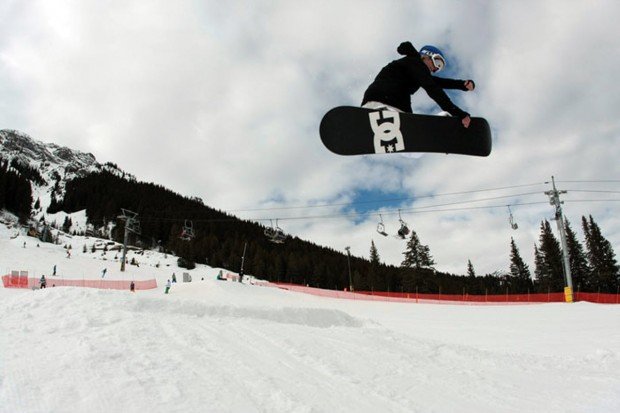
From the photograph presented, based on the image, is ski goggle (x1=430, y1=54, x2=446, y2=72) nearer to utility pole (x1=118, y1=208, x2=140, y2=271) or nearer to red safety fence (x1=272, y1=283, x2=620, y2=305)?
red safety fence (x1=272, y1=283, x2=620, y2=305)

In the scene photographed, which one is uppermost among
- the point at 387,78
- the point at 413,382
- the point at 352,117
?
the point at 387,78

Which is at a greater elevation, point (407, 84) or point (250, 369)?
point (407, 84)

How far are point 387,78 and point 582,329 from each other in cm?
1499

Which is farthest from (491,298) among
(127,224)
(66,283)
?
(127,224)

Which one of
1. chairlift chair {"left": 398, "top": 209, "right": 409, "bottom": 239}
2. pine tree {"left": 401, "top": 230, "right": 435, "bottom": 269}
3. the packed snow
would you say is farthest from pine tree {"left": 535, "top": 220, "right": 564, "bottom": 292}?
the packed snow

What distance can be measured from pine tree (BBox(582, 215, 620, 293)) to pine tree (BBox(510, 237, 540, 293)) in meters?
15.5

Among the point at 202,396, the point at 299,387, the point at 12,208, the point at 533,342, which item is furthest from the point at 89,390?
the point at 12,208

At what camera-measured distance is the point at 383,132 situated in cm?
404

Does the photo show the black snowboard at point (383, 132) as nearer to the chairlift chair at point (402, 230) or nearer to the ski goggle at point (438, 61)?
the ski goggle at point (438, 61)

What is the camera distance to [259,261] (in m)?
96.8

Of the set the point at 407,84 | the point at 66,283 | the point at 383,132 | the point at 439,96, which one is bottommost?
the point at 66,283

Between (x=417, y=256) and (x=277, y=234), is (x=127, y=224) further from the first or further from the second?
(x=417, y=256)

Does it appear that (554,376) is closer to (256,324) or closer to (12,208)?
(256,324)

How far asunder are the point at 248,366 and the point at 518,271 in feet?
278
